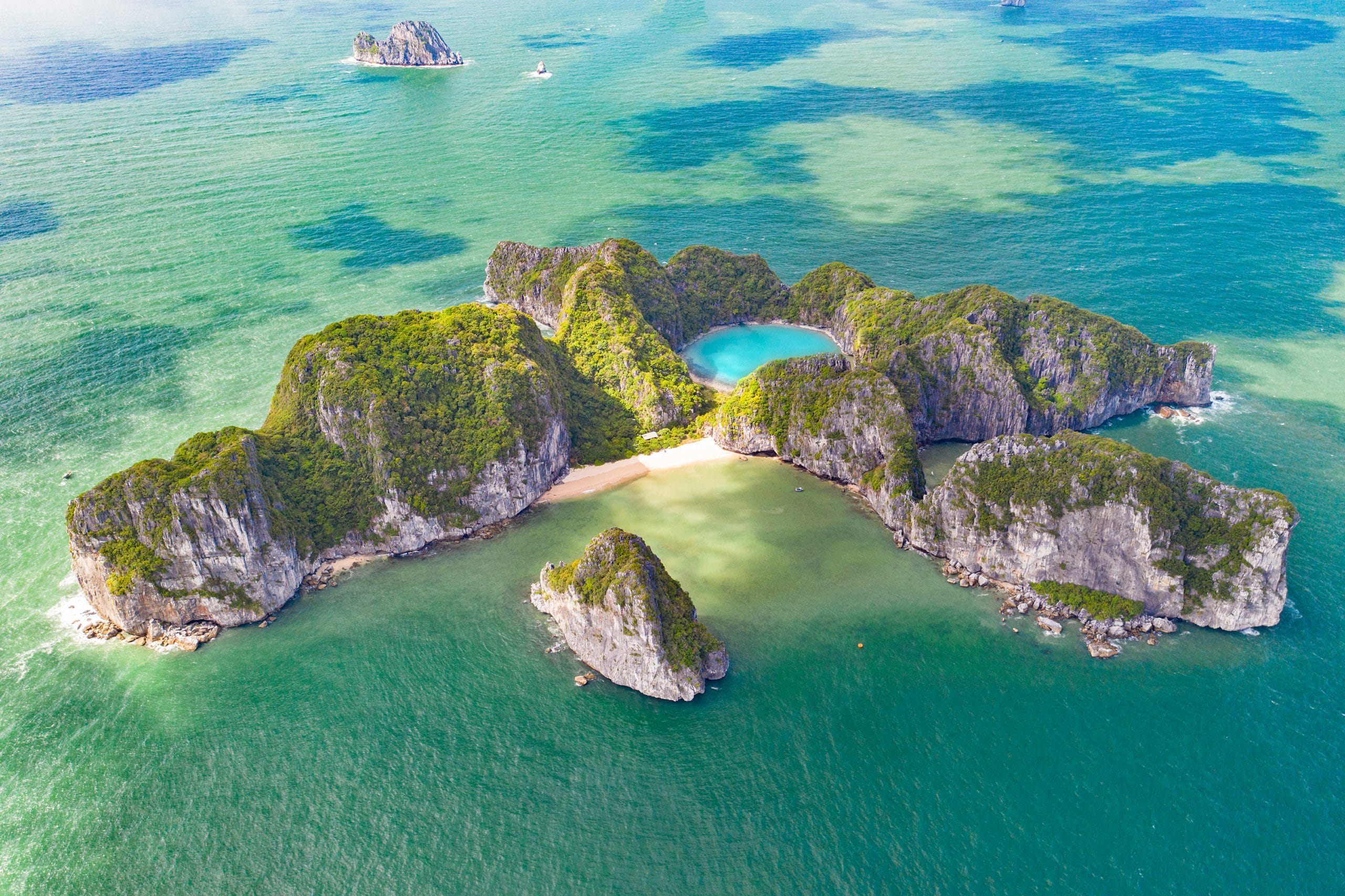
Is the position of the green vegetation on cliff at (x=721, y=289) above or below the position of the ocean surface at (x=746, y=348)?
above

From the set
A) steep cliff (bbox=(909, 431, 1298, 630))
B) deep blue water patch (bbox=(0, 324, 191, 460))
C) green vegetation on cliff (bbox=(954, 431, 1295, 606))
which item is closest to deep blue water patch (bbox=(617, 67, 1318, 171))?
deep blue water patch (bbox=(0, 324, 191, 460))

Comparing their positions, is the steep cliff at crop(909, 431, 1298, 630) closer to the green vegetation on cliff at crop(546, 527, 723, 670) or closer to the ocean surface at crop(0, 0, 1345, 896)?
the ocean surface at crop(0, 0, 1345, 896)

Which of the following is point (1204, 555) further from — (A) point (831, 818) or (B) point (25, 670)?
(B) point (25, 670)

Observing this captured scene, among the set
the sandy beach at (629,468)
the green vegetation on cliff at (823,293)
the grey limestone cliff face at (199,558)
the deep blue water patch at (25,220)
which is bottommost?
the sandy beach at (629,468)

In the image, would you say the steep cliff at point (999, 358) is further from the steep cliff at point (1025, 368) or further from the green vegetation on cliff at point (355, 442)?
the green vegetation on cliff at point (355, 442)

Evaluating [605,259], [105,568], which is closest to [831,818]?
[105,568]

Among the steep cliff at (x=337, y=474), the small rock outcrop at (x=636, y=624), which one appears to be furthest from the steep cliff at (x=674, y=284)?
the small rock outcrop at (x=636, y=624)

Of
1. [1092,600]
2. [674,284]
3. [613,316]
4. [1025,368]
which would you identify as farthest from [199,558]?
[1025,368]
